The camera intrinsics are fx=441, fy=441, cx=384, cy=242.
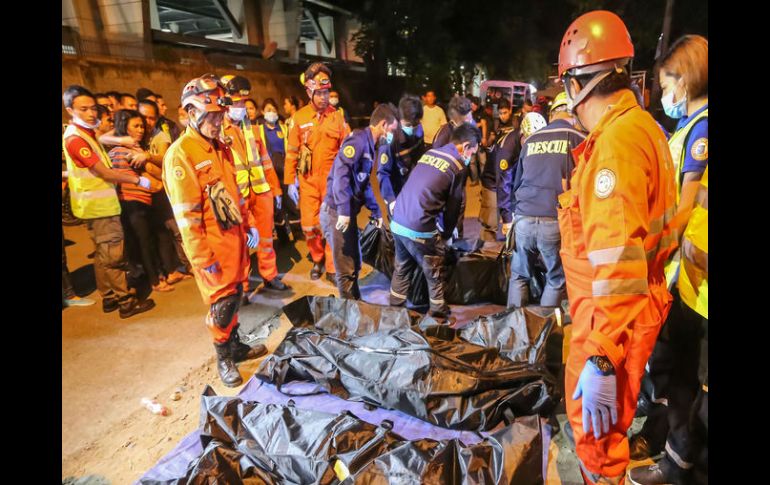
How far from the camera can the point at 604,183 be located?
5.27 feet

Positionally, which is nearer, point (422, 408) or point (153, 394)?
point (422, 408)

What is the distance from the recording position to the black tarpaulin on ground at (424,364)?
2.64m

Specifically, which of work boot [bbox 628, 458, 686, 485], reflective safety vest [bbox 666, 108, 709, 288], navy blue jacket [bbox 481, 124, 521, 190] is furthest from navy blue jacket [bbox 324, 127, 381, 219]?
work boot [bbox 628, 458, 686, 485]

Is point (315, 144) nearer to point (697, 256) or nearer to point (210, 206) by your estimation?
point (210, 206)

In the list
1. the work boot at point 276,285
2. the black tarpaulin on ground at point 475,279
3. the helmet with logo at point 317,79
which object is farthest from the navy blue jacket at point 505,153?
the work boot at point 276,285

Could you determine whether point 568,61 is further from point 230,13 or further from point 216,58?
point 230,13

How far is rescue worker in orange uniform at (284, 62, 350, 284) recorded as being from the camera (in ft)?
16.3

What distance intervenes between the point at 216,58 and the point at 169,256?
8606mm

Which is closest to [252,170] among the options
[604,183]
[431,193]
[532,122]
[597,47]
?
[431,193]

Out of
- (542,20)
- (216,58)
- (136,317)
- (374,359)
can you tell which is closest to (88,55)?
(216,58)

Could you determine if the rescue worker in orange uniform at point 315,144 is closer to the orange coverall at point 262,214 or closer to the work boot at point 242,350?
the orange coverall at point 262,214

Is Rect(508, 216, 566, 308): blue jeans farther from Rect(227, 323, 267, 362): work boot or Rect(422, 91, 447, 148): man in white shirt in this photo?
Rect(422, 91, 447, 148): man in white shirt

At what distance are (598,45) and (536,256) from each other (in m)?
2.03

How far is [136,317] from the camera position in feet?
14.8
